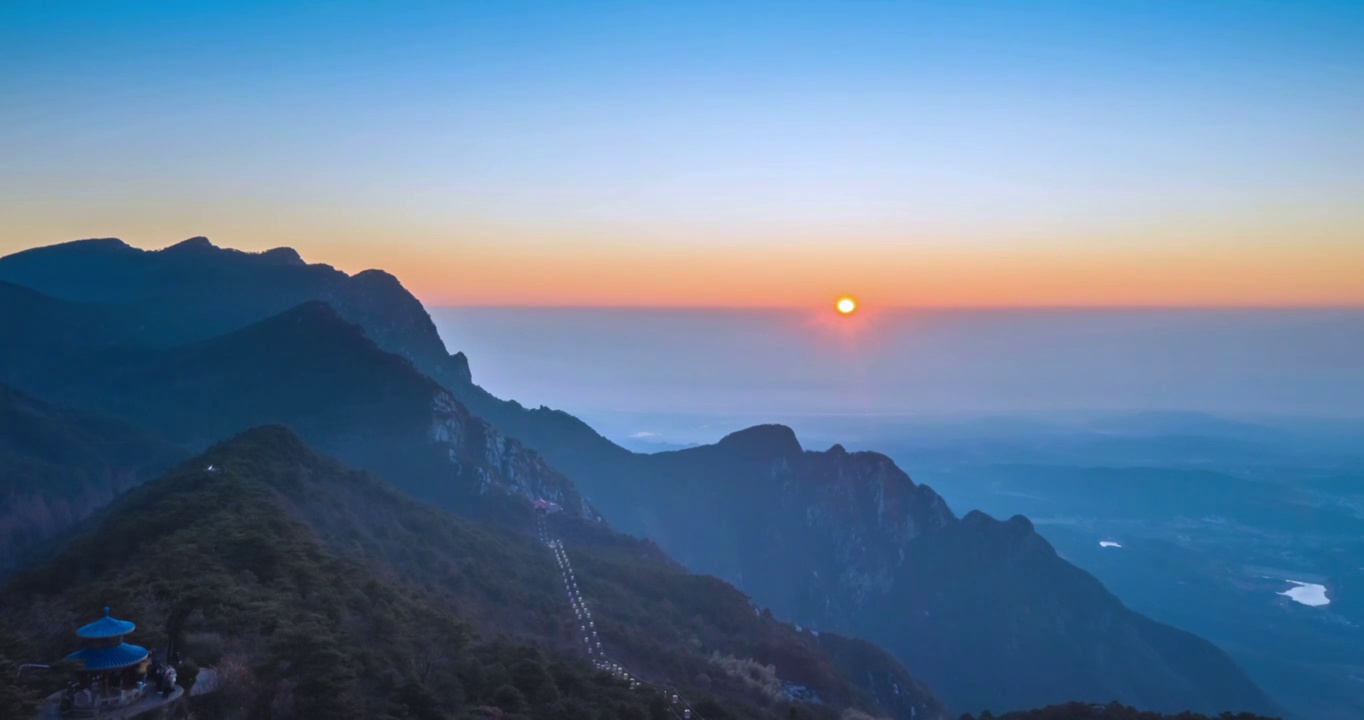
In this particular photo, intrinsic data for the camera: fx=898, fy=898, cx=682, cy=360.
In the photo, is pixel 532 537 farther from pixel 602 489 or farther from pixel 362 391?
pixel 602 489

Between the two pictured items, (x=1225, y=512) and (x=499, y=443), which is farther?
(x=1225, y=512)

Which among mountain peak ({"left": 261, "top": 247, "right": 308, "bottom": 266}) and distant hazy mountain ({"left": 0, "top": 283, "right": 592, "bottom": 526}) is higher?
mountain peak ({"left": 261, "top": 247, "right": 308, "bottom": 266})

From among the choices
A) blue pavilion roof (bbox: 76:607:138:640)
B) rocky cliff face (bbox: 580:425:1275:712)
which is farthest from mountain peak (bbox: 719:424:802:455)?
blue pavilion roof (bbox: 76:607:138:640)

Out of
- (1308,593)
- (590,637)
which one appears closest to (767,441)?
(590,637)

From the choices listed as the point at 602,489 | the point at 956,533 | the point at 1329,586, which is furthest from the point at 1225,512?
the point at 602,489

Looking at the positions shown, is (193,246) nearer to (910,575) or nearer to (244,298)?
(244,298)

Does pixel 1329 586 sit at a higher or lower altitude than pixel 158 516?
lower

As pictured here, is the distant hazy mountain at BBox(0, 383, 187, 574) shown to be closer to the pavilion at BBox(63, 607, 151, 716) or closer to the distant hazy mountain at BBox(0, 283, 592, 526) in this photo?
the distant hazy mountain at BBox(0, 283, 592, 526)
